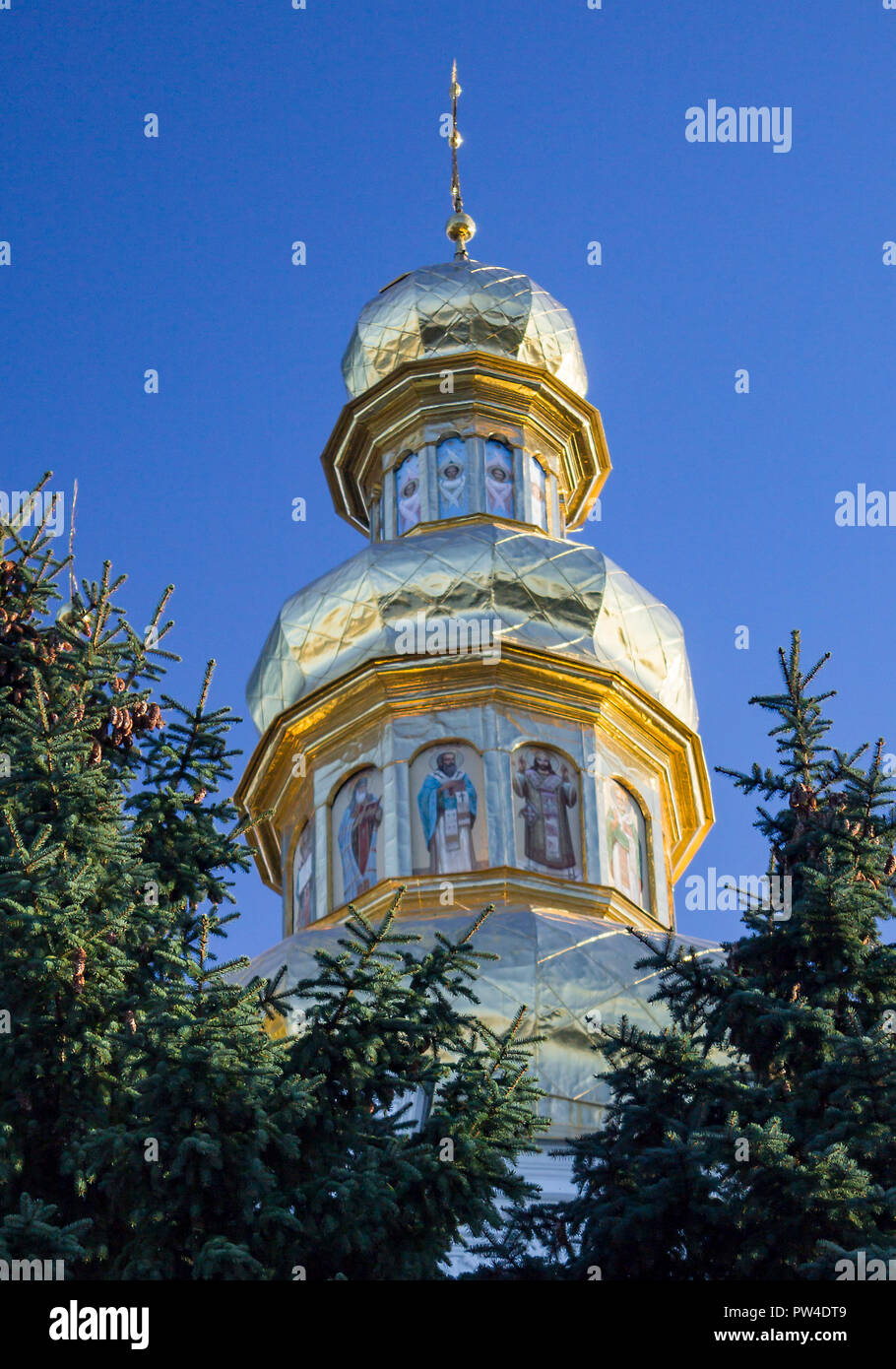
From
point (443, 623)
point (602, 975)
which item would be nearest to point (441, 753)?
point (443, 623)

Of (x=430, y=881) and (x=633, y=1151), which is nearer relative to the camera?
(x=633, y=1151)

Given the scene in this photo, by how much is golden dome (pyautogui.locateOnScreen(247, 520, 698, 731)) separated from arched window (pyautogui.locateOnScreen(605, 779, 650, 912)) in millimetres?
1047

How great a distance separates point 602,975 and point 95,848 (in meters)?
7.56

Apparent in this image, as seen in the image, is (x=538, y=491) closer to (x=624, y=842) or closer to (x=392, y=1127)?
(x=624, y=842)

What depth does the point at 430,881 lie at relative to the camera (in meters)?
17.8

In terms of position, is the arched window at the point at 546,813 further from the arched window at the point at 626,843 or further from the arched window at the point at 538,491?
the arched window at the point at 538,491

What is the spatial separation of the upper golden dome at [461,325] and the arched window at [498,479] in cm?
106

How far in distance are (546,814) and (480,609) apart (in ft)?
6.23

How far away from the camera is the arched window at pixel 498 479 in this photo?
869 inches

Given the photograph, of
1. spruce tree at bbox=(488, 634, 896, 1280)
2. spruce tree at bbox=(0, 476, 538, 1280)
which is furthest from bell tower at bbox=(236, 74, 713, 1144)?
spruce tree at bbox=(0, 476, 538, 1280)

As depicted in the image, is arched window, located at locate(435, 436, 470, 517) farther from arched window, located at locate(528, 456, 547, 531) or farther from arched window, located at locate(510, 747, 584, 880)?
arched window, located at locate(510, 747, 584, 880)

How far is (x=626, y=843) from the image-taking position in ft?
64.5

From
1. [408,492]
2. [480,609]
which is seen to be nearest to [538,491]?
[408,492]
